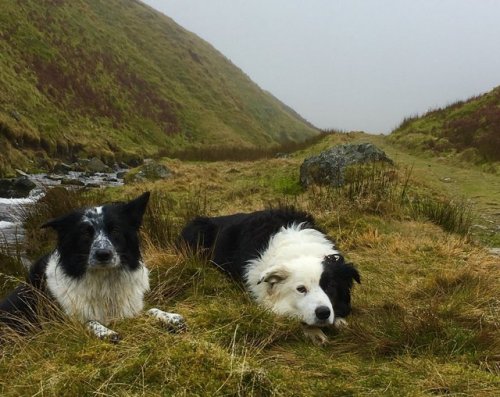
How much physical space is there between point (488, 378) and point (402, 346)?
711 millimetres

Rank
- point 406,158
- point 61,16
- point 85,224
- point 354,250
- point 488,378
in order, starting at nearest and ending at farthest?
point 488,378, point 85,224, point 354,250, point 406,158, point 61,16

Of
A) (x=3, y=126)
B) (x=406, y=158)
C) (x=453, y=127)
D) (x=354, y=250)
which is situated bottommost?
(x=3, y=126)

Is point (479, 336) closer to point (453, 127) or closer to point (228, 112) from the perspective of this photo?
point (453, 127)

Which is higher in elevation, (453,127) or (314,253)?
(453,127)

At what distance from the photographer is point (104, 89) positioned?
150ft

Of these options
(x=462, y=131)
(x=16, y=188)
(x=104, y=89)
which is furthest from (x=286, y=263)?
(x=104, y=89)

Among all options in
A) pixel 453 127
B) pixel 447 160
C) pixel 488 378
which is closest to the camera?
pixel 488 378

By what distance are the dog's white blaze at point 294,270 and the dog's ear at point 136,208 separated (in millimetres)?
1268

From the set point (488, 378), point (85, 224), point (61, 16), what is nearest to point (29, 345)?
point (85, 224)

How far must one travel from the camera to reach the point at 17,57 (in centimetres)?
3603

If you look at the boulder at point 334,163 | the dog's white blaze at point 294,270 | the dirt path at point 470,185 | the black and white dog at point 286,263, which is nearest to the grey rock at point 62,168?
the boulder at point 334,163

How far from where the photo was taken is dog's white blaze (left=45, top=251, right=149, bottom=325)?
4.25 metres

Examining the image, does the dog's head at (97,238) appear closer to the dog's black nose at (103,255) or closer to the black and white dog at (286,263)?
the dog's black nose at (103,255)

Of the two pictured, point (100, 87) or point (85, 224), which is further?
point (100, 87)
